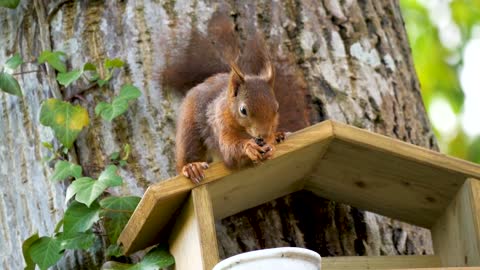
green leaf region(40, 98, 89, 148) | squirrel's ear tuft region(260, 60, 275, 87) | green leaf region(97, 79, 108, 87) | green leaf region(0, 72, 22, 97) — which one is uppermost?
green leaf region(0, 72, 22, 97)

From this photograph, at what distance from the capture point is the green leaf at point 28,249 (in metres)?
2.47

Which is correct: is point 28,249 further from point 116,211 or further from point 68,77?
point 68,77

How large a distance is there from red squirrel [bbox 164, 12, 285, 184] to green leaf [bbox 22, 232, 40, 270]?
397 mm

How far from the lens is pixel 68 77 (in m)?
2.62

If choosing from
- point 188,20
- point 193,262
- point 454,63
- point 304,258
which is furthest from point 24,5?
point 454,63

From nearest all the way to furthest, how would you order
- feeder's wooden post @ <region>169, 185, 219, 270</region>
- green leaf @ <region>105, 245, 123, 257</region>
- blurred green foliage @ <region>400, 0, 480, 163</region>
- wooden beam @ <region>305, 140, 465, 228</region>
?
feeder's wooden post @ <region>169, 185, 219, 270</region> < wooden beam @ <region>305, 140, 465, 228</region> < green leaf @ <region>105, 245, 123, 257</region> < blurred green foliage @ <region>400, 0, 480, 163</region>

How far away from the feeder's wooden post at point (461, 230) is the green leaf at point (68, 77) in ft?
3.32

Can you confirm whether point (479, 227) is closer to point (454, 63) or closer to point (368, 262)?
point (368, 262)

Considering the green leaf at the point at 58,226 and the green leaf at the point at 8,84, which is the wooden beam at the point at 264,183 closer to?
the green leaf at the point at 58,226

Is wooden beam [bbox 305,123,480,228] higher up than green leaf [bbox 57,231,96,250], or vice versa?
wooden beam [bbox 305,123,480,228]

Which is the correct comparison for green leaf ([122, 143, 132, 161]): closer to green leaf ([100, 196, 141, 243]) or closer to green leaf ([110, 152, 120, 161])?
green leaf ([110, 152, 120, 161])

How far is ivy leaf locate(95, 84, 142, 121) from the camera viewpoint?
2566 millimetres

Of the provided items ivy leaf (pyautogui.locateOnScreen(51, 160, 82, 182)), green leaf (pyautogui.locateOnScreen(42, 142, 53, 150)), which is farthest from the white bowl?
green leaf (pyautogui.locateOnScreen(42, 142, 53, 150))

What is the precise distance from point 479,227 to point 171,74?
2.98 ft
